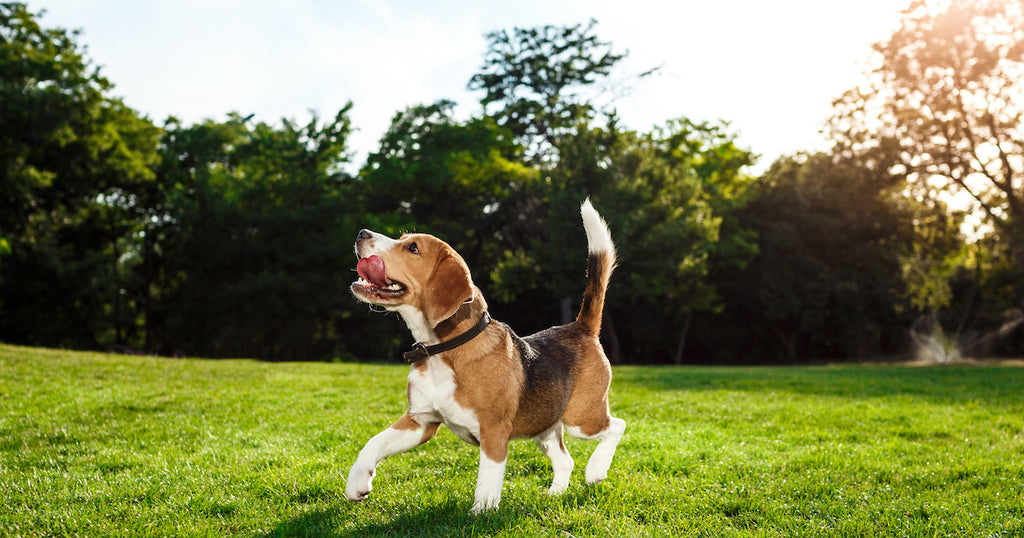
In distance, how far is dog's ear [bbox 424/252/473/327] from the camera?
13.5ft

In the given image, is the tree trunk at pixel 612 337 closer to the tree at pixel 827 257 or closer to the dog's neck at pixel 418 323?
the tree at pixel 827 257

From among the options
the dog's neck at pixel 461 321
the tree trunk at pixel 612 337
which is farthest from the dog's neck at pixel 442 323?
the tree trunk at pixel 612 337

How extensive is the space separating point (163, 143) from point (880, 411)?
38911mm

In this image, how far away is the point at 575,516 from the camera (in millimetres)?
4184

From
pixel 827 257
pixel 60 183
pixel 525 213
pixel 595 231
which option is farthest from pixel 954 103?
pixel 60 183

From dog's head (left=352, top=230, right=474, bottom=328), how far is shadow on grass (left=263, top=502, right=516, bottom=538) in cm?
114

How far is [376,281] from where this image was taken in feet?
13.6

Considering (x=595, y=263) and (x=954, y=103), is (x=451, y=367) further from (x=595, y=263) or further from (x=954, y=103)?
(x=954, y=103)

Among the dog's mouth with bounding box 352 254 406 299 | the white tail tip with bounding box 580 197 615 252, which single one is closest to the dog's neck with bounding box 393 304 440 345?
the dog's mouth with bounding box 352 254 406 299

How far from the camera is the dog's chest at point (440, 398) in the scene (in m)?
4.09

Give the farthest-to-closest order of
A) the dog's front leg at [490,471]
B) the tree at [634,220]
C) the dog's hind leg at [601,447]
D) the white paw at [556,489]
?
the tree at [634,220] < the dog's hind leg at [601,447] < the white paw at [556,489] < the dog's front leg at [490,471]

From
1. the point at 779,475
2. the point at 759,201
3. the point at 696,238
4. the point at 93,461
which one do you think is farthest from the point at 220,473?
the point at 759,201

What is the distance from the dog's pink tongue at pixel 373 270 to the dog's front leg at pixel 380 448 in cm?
86

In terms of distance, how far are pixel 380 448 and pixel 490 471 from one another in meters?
0.72
